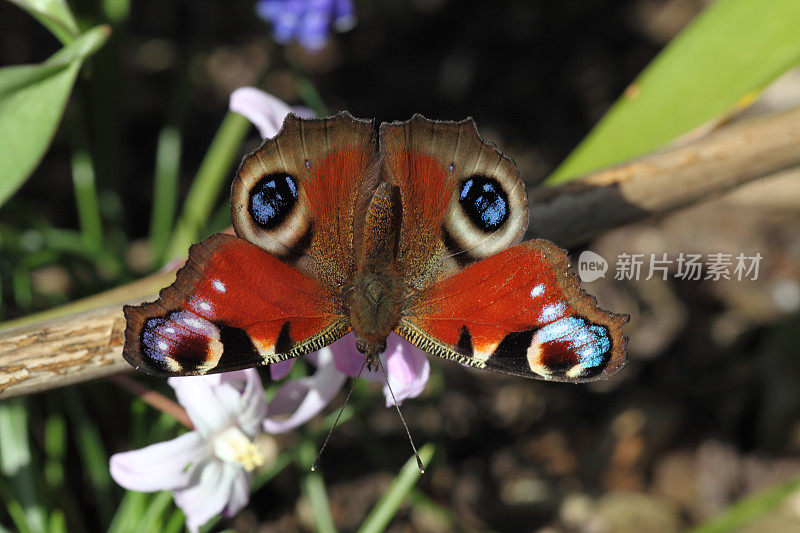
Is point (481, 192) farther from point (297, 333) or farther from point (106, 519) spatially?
point (106, 519)

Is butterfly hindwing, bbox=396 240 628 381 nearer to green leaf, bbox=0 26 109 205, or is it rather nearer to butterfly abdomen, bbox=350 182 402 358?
butterfly abdomen, bbox=350 182 402 358

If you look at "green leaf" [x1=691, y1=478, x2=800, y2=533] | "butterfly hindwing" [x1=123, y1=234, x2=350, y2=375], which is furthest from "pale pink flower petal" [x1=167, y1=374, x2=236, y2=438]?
"green leaf" [x1=691, y1=478, x2=800, y2=533]

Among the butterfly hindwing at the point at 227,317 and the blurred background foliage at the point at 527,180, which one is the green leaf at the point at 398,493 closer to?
the blurred background foliage at the point at 527,180

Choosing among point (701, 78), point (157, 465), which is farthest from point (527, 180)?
point (157, 465)

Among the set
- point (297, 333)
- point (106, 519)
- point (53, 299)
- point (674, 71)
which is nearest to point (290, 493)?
point (106, 519)

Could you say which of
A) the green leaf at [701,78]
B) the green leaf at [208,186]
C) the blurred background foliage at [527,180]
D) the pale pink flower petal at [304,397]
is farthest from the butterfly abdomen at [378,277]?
the green leaf at [208,186]
